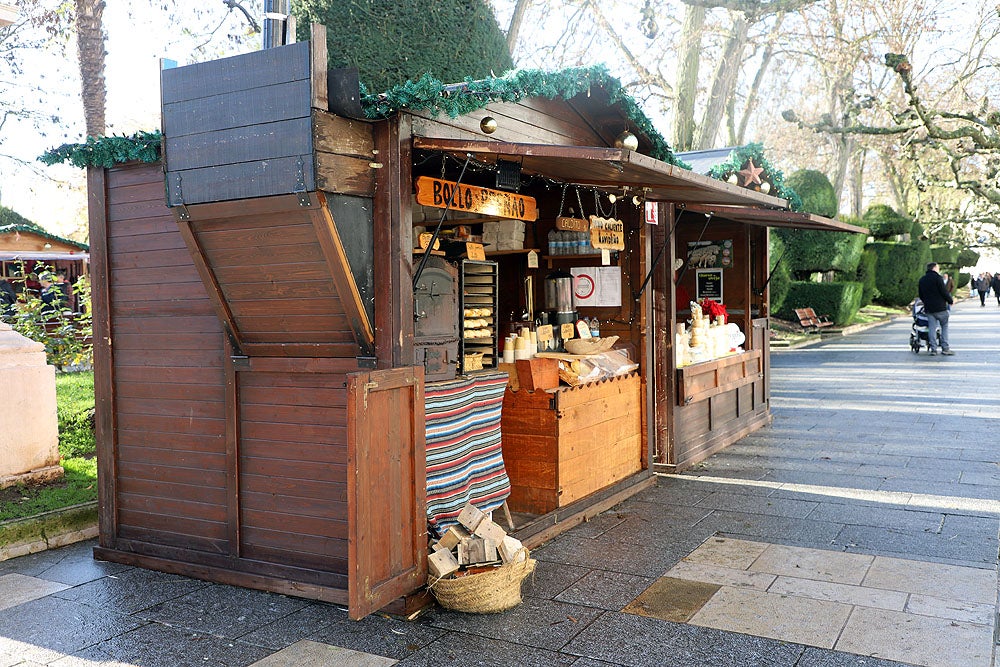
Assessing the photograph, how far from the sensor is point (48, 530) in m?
5.59

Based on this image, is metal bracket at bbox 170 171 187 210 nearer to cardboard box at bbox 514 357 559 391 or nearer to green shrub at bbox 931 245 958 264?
cardboard box at bbox 514 357 559 391

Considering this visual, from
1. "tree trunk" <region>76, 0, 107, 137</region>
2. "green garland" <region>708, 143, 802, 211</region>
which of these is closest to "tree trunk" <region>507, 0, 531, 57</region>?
"tree trunk" <region>76, 0, 107, 137</region>

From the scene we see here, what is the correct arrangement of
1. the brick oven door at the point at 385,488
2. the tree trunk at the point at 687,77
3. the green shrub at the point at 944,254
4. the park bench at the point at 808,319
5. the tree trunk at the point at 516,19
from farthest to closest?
1. the green shrub at the point at 944,254
2. the park bench at the point at 808,319
3. the tree trunk at the point at 516,19
4. the tree trunk at the point at 687,77
5. the brick oven door at the point at 385,488

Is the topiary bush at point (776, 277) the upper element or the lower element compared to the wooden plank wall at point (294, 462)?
upper

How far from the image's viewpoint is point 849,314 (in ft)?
85.1

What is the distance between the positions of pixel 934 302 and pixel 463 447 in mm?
15422

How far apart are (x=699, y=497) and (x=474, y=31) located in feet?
12.9

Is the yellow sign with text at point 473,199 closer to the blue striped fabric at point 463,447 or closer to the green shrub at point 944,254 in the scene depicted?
the blue striped fabric at point 463,447

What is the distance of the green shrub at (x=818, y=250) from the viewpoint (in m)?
23.8

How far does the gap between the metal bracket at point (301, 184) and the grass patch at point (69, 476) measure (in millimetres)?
3218

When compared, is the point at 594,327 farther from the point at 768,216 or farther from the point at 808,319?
the point at 808,319

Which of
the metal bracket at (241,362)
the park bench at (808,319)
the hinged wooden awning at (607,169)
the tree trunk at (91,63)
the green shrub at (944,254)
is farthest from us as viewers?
the green shrub at (944,254)

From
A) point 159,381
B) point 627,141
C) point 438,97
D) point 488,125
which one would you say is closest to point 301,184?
point 438,97

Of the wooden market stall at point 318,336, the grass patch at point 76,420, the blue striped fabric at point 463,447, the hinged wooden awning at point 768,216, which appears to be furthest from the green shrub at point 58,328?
the hinged wooden awning at point 768,216
